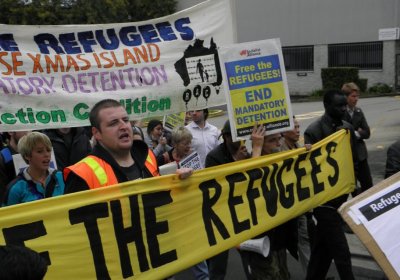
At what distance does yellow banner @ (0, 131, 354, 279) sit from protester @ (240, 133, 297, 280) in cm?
15

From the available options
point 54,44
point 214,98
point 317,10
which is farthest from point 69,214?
point 317,10

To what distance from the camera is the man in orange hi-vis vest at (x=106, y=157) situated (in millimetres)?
2801

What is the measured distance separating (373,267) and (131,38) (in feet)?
10.9

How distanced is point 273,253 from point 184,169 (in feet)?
3.86

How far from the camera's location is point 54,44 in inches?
146

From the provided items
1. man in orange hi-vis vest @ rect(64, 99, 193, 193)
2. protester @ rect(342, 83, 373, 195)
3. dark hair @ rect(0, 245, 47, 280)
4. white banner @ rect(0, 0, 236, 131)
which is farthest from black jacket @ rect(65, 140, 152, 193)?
protester @ rect(342, 83, 373, 195)

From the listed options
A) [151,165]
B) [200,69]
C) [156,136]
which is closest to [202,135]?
[156,136]

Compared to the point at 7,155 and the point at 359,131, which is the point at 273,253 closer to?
the point at 7,155

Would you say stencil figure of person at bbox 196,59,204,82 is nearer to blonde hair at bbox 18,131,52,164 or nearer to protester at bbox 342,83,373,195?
blonde hair at bbox 18,131,52,164

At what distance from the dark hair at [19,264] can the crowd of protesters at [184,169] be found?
4.09ft

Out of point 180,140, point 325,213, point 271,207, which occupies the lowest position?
point 325,213

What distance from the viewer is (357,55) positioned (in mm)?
29000

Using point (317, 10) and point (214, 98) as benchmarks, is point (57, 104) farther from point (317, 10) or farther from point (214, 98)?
point (317, 10)

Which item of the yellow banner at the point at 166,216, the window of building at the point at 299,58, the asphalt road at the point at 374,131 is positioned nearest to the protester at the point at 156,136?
the asphalt road at the point at 374,131
